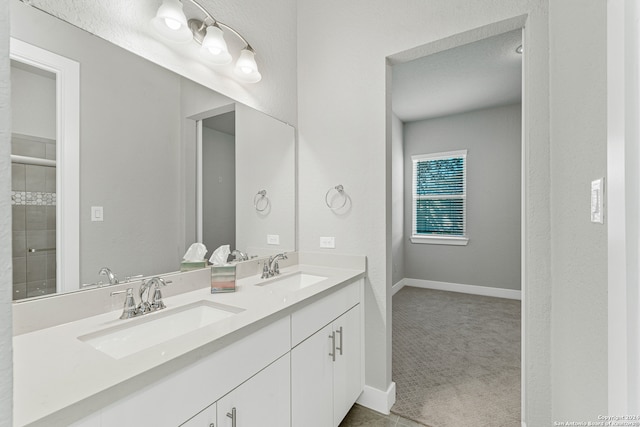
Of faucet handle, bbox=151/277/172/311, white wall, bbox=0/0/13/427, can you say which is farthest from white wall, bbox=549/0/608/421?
faucet handle, bbox=151/277/172/311

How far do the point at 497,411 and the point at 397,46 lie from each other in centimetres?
237

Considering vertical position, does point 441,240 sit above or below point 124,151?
below

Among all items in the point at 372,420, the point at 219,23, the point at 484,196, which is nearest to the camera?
the point at 219,23

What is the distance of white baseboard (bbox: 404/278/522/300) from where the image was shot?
4.14m

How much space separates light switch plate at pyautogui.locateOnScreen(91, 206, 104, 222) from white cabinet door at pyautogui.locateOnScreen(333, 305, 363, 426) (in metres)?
1.20

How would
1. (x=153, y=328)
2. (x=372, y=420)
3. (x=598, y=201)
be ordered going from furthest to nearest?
(x=372, y=420) → (x=153, y=328) → (x=598, y=201)

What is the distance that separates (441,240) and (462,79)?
A: 7.74 feet

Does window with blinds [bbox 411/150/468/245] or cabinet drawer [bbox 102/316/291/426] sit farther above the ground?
window with blinds [bbox 411/150/468/245]

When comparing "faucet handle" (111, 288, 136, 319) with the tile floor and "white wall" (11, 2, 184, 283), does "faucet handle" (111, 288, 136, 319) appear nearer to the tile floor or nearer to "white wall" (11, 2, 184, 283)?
"white wall" (11, 2, 184, 283)

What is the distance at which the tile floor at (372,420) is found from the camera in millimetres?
1721

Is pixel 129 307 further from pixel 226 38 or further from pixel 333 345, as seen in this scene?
pixel 226 38

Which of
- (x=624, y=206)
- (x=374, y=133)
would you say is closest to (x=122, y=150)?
(x=374, y=133)

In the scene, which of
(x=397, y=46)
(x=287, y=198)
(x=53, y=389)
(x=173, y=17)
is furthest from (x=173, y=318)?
(x=397, y=46)

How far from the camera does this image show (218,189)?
1699mm
